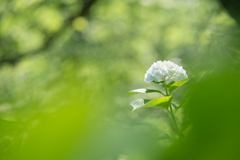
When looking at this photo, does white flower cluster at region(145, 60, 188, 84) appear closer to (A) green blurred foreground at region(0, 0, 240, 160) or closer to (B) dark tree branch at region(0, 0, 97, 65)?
(A) green blurred foreground at region(0, 0, 240, 160)

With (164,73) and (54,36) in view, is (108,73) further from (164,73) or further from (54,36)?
(164,73)

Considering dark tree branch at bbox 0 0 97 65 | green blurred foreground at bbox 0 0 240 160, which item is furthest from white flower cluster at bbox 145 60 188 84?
dark tree branch at bbox 0 0 97 65

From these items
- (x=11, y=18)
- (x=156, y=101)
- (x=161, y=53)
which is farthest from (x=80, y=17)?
(x=156, y=101)

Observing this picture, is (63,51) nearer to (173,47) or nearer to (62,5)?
(62,5)

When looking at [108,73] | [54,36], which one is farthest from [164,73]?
[54,36]

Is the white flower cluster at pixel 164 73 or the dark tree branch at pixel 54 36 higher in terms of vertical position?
the dark tree branch at pixel 54 36

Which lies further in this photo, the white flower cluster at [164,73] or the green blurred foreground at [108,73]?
the white flower cluster at [164,73]

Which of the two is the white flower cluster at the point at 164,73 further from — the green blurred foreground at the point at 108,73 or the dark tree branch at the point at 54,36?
the dark tree branch at the point at 54,36

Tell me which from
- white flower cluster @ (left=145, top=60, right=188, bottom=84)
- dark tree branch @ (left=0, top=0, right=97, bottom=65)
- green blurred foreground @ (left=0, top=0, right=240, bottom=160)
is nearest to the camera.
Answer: green blurred foreground @ (left=0, top=0, right=240, bottom=160)

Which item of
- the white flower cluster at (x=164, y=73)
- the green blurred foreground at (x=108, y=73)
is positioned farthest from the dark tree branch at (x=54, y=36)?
the white flower cluster at (x=164, y=73)
